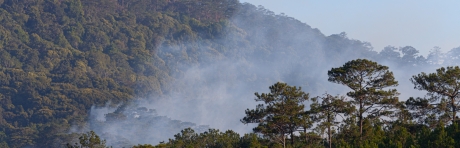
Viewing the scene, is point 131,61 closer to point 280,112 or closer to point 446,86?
point 280,112

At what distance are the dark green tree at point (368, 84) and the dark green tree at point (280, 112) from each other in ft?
10.5

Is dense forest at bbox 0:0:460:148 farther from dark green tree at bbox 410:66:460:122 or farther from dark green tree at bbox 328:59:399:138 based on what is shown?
dark green tree at bbox 410:66:460:122

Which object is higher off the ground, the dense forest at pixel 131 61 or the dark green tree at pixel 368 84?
the dense forest at pixel 131 61

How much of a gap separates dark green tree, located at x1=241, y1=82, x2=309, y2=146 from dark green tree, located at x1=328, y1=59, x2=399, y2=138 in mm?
3200

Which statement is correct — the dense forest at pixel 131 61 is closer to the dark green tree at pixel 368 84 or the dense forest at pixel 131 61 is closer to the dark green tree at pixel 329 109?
the dark green tree at pixel 329 109

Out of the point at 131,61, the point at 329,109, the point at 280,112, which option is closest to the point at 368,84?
the point at 329,109

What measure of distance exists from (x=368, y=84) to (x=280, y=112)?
232 inches

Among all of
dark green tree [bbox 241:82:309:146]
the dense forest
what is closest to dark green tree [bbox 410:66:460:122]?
dark green tree [bbox 241:82:309:146]

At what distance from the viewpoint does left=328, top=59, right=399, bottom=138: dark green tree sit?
43.6 m

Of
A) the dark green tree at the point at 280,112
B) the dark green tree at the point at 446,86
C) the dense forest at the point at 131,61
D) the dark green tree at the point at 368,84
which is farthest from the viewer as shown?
the dense forest at the point at 131,61

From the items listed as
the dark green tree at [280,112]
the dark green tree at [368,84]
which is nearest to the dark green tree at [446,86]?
the dark green tree at [368,84]

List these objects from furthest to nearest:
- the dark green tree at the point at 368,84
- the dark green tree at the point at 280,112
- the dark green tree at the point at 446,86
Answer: the dark green tree at the point at 280,112 → the dark green tree at the point at 368,84 → the dark green tree at the point at 446,86

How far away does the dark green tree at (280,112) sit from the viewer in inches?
1822

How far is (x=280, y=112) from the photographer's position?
46531 mm
